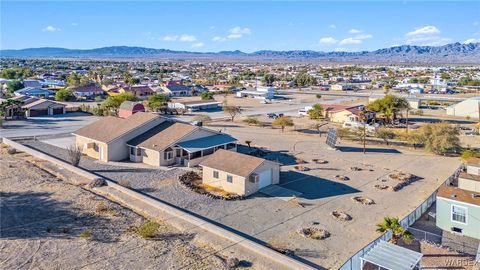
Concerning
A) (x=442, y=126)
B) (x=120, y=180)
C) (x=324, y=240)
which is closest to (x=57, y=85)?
(x=120, y=180)

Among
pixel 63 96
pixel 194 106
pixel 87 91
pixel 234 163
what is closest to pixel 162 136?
pixel 234 163

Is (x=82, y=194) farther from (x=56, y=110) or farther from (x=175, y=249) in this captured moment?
(x=56, y=110)

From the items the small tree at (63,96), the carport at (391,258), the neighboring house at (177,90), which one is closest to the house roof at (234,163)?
the carport at (391,258)

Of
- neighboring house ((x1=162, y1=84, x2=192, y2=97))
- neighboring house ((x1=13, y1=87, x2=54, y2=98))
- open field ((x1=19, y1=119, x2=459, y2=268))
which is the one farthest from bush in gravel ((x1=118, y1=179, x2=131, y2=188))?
neighboring house ((x1=162, y1=84, x2=192, y2=97))

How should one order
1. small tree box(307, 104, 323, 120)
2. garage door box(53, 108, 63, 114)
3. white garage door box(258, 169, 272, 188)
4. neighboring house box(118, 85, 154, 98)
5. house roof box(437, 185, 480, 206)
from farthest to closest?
neighboring house box(118, 85, 154, 98)
garage door box(53, 108, 63, 114)
small tree box(307, 104, 323, 120)
white garage door box(258, 169, 272, 188)
house roof box(437, 185, 480, 206)

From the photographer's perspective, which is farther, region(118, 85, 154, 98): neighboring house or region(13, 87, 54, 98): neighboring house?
region(118, 85, 154, 98): neighboring house

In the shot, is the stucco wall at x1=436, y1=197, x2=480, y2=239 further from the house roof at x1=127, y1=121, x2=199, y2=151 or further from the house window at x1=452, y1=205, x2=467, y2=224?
the house roof at x1=127, y1=121, x2=199, y2=151

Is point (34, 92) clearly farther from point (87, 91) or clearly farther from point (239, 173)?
point (239, 173)
